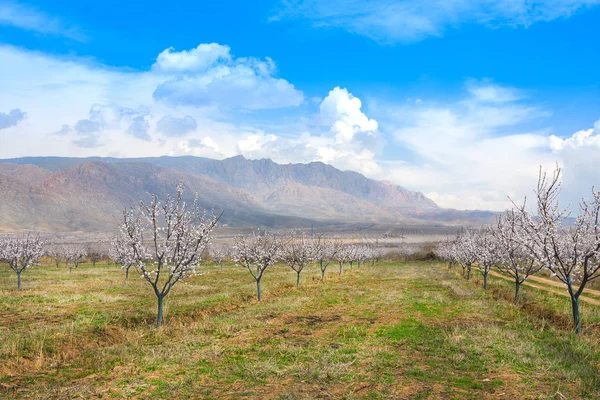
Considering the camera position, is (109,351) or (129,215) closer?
(109,351)

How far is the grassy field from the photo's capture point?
11.7 meters

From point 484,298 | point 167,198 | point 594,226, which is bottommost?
point 484,298

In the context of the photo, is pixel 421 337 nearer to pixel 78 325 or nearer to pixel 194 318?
pixel 194 318

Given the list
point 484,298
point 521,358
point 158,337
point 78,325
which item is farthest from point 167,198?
point 484,298

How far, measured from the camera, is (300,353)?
1535cm

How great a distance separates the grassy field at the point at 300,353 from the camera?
1167 cm

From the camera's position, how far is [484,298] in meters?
32.1

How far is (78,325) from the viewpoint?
21.1 metres

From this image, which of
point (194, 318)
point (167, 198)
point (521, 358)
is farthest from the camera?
point (194, 318)

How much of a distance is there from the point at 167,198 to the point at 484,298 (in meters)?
27.2

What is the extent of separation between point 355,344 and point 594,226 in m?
12.6

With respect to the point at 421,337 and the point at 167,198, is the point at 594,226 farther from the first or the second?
the point at 167,198

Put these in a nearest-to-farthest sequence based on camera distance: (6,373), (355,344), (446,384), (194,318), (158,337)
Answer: (446,384) < (6,373) < (355,344) < (158,337) < (194,318)

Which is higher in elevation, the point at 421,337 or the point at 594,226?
the point at 594,226
